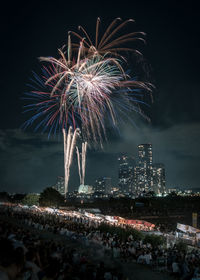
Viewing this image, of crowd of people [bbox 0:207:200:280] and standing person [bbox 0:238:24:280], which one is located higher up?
standing person [bbox 0:238:24:280]

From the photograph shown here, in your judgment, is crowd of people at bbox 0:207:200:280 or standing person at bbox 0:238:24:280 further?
crowd of people at bbox 0:207:200:280

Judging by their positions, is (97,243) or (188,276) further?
(97,243)

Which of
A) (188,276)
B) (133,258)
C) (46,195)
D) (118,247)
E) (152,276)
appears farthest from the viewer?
(46,195)

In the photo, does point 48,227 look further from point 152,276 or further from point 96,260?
point 152,276

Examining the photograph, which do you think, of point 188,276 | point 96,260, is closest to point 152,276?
point 188,276

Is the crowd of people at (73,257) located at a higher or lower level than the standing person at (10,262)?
lower

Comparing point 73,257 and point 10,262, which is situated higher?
point 10,262

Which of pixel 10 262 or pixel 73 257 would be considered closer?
pixel 10 262

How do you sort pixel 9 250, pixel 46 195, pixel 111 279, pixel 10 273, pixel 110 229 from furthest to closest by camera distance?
1. pixel 46 195
2. pixel 110 229
3. pixel 111 279
4. pixel 9 250
5. pixel 10 273
